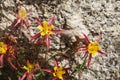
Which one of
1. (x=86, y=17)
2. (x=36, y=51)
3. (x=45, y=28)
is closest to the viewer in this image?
(x=45, y=28)

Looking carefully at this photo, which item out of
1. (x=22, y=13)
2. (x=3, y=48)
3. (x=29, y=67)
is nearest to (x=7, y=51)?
(x=3, y=48)

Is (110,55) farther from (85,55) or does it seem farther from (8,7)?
(8,7)

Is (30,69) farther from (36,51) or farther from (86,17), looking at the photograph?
(86,17)

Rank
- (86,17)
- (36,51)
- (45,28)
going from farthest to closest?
(36,51), (86,17), (45,28)

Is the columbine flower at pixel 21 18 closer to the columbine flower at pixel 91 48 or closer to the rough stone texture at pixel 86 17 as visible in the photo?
the rough stone texture at pixel 86 17

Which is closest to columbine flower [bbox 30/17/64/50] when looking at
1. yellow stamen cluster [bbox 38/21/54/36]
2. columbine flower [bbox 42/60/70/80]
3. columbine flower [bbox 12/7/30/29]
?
yellow stamen cluster [bbox 38/21/54/36]

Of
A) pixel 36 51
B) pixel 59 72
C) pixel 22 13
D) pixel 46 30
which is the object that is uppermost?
pixel 22 13

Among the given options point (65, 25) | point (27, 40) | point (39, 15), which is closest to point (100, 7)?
point (65, 25)
